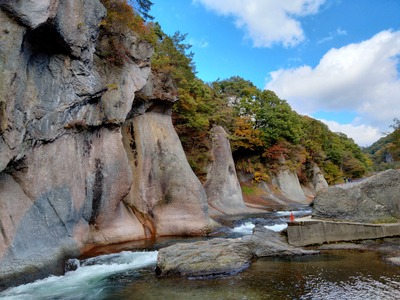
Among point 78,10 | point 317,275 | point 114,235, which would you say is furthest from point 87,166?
point 317,275

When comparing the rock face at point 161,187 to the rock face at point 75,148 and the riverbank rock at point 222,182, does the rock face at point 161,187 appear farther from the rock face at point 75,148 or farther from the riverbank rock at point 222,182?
the riverbank rock at point 222,182

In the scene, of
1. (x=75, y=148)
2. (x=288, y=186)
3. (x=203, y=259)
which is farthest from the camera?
(x=288, y=186)

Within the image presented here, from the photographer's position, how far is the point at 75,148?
45.8ft

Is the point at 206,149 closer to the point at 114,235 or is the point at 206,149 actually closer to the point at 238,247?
→ the point at 114,235

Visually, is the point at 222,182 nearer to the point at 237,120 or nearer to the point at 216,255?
the point at 237,120

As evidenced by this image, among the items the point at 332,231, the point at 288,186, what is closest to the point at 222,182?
the point at 288,186

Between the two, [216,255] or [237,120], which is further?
[237,120]

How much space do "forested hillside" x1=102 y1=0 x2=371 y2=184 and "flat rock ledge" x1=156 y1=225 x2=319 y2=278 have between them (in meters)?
11.0

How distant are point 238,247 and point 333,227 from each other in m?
4.10

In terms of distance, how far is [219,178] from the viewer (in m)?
29.0

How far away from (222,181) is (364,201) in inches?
632

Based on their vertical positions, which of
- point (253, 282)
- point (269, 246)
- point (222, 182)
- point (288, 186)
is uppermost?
point (222, 182)

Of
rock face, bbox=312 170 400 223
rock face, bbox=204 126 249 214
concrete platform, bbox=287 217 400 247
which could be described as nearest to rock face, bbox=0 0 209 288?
concrete platform, bbox=287 217 400 247

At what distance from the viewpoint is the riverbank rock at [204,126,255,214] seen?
91.8ft
